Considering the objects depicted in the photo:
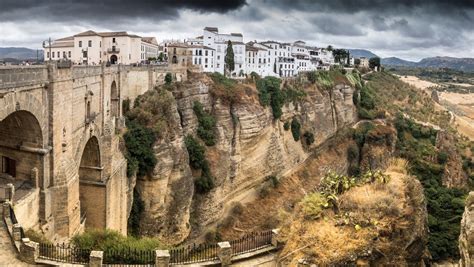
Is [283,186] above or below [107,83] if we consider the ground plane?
below

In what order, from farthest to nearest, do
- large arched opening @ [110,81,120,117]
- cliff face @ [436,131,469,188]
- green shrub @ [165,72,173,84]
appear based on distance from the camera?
cliff face @ [436,131,469,188]
green shrub @ [165,72,173,84]
large arched opening @ [110,81,120,117]

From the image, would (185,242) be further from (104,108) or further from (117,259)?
(117,259)

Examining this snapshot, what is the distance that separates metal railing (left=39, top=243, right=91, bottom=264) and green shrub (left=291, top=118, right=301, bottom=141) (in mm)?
37537

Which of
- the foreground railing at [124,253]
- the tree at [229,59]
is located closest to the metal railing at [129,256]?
the foreground railing at [124,253]

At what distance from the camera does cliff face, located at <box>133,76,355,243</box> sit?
102 ft

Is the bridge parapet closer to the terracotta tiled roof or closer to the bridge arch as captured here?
the bridge arch

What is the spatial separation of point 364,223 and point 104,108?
61.2 feet

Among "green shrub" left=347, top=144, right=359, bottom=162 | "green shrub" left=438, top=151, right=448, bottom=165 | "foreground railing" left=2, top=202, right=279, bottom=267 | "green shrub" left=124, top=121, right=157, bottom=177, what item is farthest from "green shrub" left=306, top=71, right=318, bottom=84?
"foreground railing" left=2, top=202, right=279, bottom=267

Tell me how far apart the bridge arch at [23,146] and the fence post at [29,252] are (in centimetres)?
570

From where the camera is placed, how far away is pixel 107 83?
28609 mm

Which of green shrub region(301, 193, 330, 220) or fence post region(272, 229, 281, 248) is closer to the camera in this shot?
green shrub region(301, 193, 330, 220)

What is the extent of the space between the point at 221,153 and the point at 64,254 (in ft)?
83.3

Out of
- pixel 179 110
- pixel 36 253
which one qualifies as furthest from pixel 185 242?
pixel 36 253

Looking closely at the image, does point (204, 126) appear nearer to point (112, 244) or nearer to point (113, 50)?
point (113, 50)
